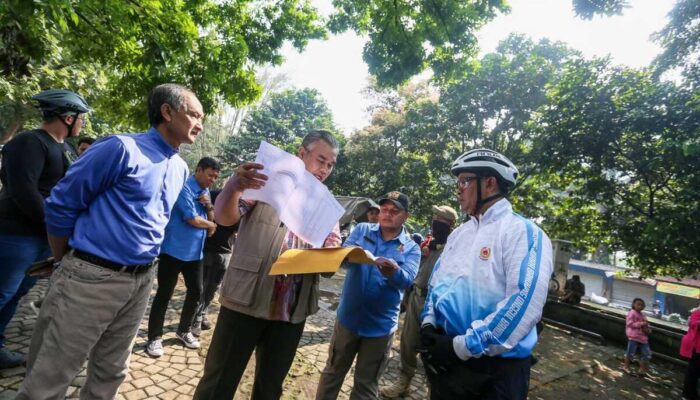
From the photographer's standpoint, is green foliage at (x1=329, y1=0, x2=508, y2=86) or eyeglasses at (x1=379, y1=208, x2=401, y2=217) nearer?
eyeglasses at (x1=379, y1=208, x2=401, y2=217)

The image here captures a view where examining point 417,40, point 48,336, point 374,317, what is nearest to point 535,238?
point 374,317

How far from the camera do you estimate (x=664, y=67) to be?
9.80m

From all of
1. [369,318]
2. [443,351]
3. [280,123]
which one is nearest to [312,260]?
[443,351]

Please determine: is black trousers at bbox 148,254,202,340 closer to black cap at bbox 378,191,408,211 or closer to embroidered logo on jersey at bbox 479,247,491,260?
black cap at bbox 378,191,408,211

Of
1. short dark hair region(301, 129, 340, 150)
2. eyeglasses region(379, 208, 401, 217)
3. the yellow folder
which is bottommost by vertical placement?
the yellow folder

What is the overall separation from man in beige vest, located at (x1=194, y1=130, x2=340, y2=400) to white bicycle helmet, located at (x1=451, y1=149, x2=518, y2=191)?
97 cm

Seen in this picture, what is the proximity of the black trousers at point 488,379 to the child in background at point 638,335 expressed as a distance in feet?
26.6

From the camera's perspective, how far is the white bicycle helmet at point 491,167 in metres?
2.30

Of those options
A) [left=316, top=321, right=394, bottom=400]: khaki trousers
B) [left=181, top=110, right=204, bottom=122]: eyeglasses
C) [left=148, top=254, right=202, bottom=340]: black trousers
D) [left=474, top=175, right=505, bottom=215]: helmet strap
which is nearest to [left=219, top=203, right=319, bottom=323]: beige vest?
[left=181, top=110, right=204, bottom=122]: eyeglasses

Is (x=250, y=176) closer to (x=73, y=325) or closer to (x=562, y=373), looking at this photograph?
(x=73, y=325)

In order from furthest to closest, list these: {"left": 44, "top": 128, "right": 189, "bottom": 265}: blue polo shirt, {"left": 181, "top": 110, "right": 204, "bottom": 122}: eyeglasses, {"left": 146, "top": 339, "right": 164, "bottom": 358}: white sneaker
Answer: {"left": 146, "top": 339, "right": 164, "bottom": 358}: white sneaker, {"left": 181, "top": 110, "right": 204, "bottom": 122}: eyeglasses, {"left": 44, "top": 128, "right": 189, "bottom": 265}: blue polo shirt

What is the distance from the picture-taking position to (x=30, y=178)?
2.67m

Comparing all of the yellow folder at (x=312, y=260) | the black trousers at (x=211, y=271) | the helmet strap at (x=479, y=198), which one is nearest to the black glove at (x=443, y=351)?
the yellow folder at (x=312, y=260)

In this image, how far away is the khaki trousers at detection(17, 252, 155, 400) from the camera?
5.90 feet
